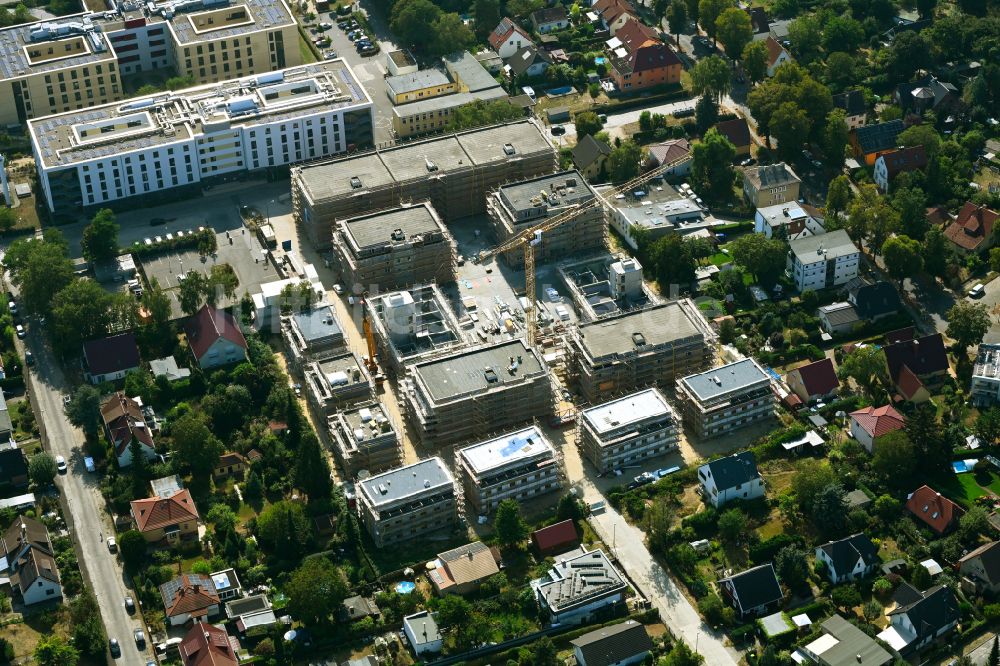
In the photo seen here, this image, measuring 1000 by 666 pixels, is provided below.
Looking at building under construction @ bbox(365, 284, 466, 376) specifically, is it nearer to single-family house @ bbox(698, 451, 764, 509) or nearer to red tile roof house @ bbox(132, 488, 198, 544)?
red tile roof house @ bbox(132, 488, 198, 544)

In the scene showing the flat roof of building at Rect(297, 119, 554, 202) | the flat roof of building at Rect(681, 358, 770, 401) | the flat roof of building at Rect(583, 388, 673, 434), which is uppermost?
the flat roof of building at Rect(297, 119, 554, 202)

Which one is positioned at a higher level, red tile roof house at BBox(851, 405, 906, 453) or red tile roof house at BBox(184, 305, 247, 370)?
red tile roof house at BBox(184, 305, 247, 370)

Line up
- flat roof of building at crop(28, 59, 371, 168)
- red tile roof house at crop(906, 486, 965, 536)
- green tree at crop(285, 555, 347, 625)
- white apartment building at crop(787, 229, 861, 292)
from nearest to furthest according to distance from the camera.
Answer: green tree at crop(285, 555, 347, 625) < red tile roof house at crop(906, 486, 965, 536) < white apartment building at crop(787, 229, 861, 292) < flat roof of building at crop(28, 59, 371, 168)

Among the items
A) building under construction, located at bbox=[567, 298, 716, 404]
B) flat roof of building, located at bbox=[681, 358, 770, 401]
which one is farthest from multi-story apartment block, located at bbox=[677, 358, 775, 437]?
building under construction, located at bbox=[567, 298, 716, 404]

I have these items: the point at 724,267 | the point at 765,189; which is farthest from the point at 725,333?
the point at 765,189

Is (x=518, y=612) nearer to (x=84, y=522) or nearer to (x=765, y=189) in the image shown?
(x=84, y=522)

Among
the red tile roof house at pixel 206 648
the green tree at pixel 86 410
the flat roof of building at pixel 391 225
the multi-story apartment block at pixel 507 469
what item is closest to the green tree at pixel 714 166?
the flat roof of building at pixel 391 225

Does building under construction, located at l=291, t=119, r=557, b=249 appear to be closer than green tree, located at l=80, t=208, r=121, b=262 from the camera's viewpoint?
No

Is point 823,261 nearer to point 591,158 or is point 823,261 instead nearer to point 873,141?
point 873,141
